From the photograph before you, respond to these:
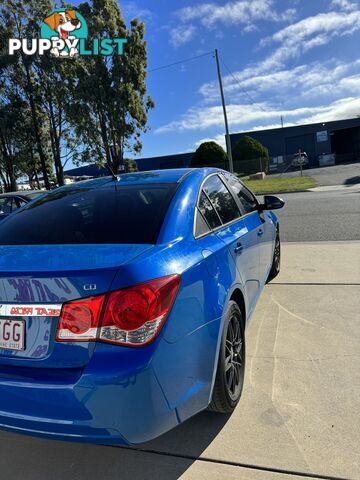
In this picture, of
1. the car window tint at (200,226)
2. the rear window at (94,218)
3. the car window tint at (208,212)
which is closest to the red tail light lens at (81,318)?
the rear window at (94,218)

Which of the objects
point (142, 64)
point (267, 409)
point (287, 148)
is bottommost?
point (267, 409)

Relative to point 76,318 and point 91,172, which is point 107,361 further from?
point 91,172

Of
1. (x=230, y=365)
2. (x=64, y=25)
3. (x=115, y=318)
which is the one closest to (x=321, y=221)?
(x=230, y=365)

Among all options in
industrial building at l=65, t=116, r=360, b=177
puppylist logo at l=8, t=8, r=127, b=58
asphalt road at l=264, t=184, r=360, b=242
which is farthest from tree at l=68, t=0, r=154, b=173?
industrial building at l=65, t=116, r=360, b=177

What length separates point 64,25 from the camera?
2508 centimetres

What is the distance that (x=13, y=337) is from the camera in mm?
1945

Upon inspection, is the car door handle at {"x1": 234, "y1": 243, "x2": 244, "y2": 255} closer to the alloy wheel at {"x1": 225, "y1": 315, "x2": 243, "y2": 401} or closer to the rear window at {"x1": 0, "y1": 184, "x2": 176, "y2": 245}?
the alloy wheel at {"x1": 225, "y1": 315, "x2": 243, "y2": 401}

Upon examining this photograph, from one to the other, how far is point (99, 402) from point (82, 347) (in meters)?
0.25

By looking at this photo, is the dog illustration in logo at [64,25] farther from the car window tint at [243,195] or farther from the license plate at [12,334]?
the license plate at [12,334]

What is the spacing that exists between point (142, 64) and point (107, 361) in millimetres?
27515

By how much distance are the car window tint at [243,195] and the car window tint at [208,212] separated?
845 mm

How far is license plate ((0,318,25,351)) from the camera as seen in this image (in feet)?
6.32

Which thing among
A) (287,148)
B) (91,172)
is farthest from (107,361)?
(91,172)

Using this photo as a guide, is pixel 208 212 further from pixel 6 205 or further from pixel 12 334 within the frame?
pixel 6 205
